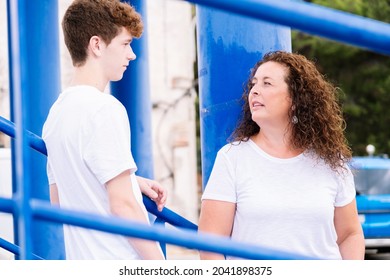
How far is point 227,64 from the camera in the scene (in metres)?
2.76

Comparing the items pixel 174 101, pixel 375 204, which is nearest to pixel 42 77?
pixel 375 204

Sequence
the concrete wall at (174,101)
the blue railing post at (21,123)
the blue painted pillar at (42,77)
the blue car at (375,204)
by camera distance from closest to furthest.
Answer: the blue railing post at (21,123), the blue painted pillar at (42,77), the blue car at (375,204), the concrete wall at (174,101)

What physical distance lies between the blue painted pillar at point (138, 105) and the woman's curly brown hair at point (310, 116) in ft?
2.86

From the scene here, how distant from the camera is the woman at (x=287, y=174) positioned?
2191mm

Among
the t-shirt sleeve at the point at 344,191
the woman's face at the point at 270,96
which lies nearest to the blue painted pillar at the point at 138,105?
the woman's face at the point at 270,96

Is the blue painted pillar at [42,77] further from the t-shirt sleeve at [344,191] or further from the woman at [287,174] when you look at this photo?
the t-shirt sleeve at [344,191]

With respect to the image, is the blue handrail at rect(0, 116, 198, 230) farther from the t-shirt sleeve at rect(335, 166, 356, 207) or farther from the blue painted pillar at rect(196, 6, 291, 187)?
the t-shirt sleeve at rect(335, 166, 356, 207)

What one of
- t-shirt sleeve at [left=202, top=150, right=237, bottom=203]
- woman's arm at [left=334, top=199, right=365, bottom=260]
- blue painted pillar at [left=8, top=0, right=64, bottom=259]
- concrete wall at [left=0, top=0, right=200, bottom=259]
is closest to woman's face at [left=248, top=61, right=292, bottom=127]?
t-shirt sleeve at [left=202, top=150, right=237, bottom=203]

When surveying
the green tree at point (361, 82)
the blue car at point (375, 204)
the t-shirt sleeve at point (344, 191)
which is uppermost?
the green tree at point (361, 82)

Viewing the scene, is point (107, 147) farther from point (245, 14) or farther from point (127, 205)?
point (245, 14)
